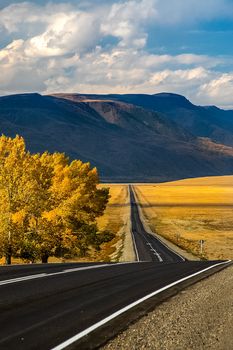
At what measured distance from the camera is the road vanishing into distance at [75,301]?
9.94 metres

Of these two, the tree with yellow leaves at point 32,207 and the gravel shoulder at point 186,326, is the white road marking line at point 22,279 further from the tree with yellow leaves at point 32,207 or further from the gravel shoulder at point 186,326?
the tree with yellow leaves at point 32,207

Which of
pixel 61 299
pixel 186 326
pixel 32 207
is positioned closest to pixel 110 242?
pixel 32 207

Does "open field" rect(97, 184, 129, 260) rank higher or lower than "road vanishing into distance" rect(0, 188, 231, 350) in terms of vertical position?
lower

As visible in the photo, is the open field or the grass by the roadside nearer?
the grass by the roadside

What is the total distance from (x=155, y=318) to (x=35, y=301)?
326cm

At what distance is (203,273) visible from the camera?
22.1 metres

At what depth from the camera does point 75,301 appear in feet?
44.2

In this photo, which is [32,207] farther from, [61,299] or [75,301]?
[75,301]

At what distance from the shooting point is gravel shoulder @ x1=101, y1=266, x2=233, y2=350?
993 cm

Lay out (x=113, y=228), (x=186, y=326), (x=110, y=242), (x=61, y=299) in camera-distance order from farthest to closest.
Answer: (x=113, y=228) → (x=110, y=242) → (x=61, y=299) → (x=186, y=326)

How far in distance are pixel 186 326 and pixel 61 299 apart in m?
3.83

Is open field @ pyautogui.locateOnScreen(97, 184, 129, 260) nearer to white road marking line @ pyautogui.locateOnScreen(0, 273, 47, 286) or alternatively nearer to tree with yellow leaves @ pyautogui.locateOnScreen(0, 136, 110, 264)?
tree with yellow leaves @ pyautogui.locateOnScreen(0, 136, 110, 264)

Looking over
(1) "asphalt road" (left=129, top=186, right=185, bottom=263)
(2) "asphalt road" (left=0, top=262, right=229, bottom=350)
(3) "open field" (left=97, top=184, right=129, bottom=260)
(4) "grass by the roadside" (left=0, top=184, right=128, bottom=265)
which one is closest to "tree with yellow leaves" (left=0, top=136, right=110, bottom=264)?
(4) "grass by the roadside" (left=0, top=184, right=128, bottom=265)

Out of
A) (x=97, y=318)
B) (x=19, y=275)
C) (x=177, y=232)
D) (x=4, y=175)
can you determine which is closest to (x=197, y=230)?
(x=177, y=232)
